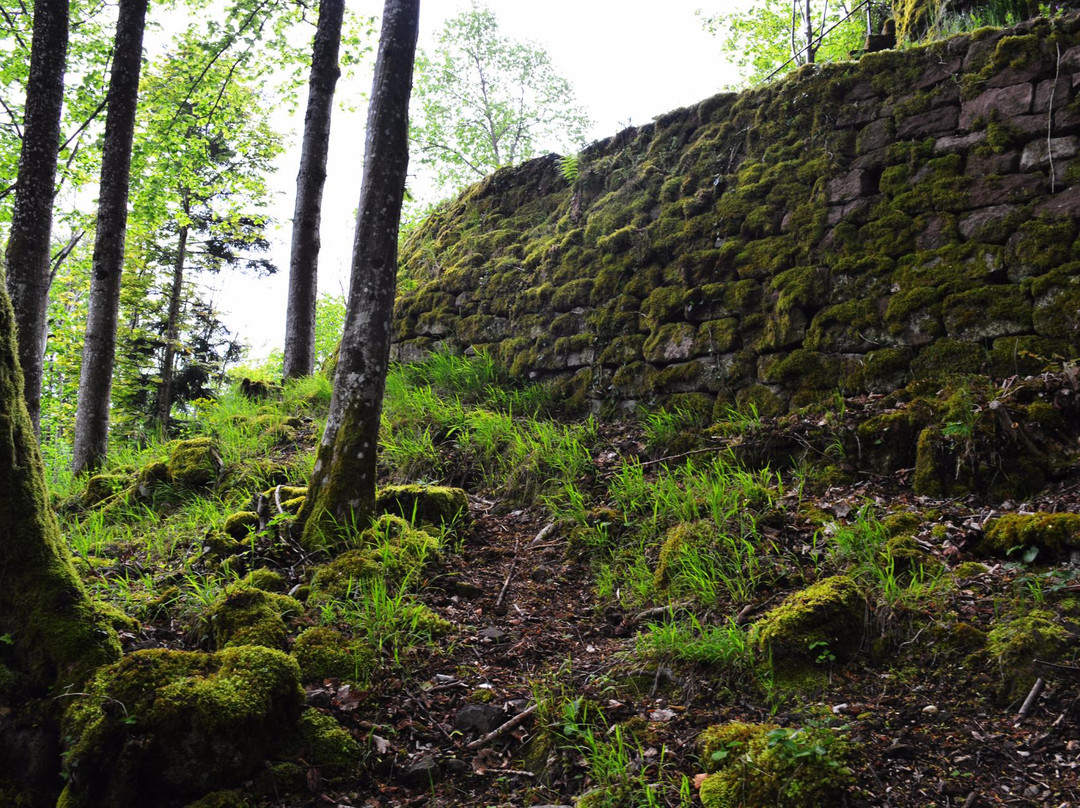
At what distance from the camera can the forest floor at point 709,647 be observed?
2.33 meters

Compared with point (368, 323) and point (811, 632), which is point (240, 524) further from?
point (811, 632)

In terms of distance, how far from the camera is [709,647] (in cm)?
306

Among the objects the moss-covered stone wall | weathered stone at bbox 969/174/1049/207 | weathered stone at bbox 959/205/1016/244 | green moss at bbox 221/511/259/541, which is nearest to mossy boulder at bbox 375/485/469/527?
green moss at bbox 221/511/259/541

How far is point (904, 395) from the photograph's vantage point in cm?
448

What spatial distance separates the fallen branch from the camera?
2.80m

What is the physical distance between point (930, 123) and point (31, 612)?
6640 millimetres

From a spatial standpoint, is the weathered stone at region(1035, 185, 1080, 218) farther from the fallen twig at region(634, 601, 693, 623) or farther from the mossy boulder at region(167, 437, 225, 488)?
the mossy boulder at region(167, 437, 225, 488)

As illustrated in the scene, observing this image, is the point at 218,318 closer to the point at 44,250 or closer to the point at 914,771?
the point at 44,250

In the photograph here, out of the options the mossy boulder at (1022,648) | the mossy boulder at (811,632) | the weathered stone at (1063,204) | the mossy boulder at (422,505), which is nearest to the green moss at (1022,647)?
the mossy boulder at (1022,648)

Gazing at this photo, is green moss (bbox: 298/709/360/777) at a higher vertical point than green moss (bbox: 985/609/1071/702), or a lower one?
lower

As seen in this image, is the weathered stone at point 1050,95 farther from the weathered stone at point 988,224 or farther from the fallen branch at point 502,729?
the fallen branch at point 502,729

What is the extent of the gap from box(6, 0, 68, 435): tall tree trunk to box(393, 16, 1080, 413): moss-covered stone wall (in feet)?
13.3

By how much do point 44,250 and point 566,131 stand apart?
2071cm

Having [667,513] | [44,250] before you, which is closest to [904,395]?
[667,513]
